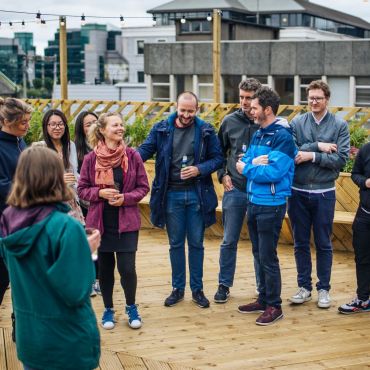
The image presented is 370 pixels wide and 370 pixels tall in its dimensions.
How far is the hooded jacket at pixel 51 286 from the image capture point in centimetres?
237

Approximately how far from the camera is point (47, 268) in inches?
94.3

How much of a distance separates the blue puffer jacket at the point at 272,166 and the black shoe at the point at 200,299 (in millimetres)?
823

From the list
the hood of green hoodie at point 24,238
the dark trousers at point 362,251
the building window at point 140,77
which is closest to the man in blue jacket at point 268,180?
the dark trousers at point 362,251

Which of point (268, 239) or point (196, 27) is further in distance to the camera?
point (196, 27)

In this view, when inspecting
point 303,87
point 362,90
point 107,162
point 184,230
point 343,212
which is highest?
point 303,87

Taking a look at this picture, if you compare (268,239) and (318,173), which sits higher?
(318,173)

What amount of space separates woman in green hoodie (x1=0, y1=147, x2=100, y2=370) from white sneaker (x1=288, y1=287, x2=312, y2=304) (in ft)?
7.98

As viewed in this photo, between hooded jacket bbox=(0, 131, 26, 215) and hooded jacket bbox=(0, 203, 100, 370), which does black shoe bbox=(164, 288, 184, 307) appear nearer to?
hooded jacket bbox=(0, 131, 26, 215)

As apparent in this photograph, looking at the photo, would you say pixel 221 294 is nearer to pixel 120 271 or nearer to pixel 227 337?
pixel 227 337

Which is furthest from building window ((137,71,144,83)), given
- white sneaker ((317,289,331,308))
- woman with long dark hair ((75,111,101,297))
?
white sneaker ((317,289,331,308))

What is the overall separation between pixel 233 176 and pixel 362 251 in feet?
3.09

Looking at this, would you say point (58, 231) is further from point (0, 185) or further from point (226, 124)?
point (226, 124)

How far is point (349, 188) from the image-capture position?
639cm

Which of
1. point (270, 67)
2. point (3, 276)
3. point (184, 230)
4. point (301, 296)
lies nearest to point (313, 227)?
point (301, 296)
